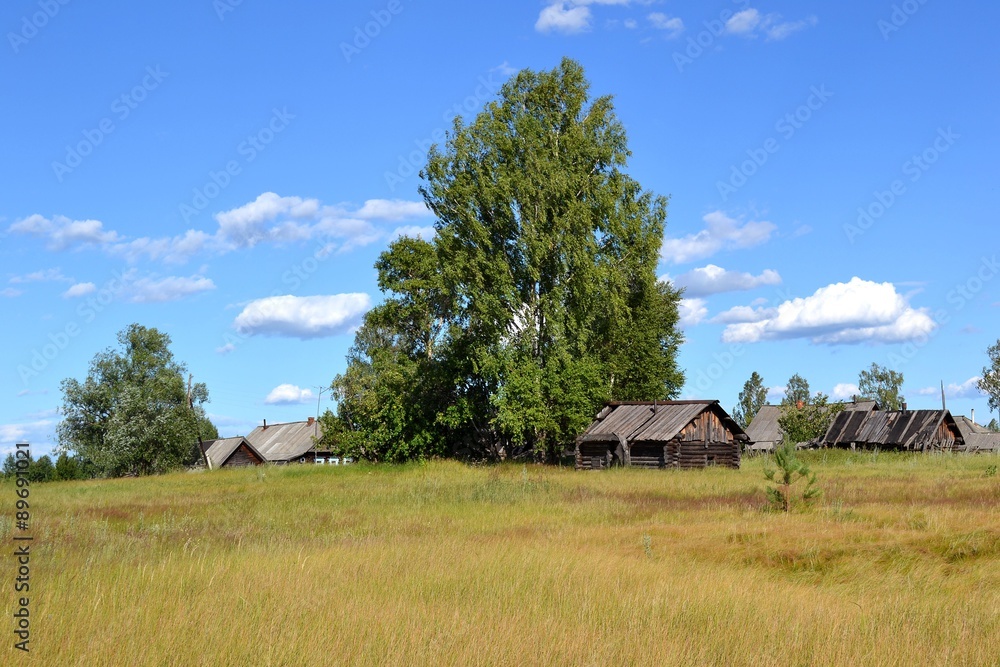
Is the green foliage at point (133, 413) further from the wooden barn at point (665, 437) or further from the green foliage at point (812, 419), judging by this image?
the green foliage at point (812, 419)

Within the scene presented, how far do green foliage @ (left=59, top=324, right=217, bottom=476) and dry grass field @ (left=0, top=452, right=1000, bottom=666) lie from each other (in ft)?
119

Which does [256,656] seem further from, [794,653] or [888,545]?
[888,545]

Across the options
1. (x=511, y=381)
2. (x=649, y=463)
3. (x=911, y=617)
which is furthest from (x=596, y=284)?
(x=911, y=617)

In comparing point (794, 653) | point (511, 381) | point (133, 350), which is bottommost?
point (794, 653)

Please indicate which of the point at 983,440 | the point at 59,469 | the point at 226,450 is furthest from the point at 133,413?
the point at 983,440

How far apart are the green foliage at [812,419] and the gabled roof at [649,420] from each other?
2516 cm

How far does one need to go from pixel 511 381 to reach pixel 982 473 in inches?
738

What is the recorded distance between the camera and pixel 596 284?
3884 cm

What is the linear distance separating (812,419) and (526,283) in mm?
33315

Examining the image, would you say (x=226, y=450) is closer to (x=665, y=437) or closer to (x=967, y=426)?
(x=665, y=437)

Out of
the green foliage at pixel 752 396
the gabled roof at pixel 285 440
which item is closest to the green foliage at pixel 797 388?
the green foliage at pixel 752 396

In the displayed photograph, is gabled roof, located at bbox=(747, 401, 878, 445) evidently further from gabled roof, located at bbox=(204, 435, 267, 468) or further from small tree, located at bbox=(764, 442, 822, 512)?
small tree, located at bbox=(764, 442, 822, 512)

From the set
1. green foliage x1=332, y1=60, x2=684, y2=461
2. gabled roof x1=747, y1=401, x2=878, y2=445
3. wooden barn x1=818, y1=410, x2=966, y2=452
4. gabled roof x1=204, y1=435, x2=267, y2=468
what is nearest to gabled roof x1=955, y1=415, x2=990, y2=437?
gabled roof x1=747, y1=401, x2=878, y2=445

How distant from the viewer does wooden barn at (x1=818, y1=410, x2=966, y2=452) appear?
54312 millimetres
